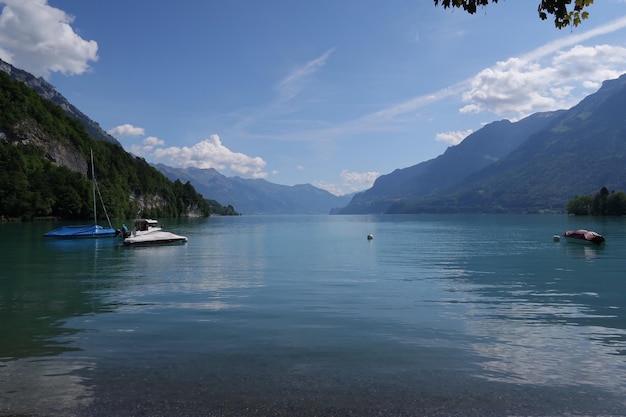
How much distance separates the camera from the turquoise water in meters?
12.0

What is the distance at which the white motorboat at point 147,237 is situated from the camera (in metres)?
77.2

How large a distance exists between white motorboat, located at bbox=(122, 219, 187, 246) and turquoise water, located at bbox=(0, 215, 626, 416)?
127ft

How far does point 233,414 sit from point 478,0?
38.8ft

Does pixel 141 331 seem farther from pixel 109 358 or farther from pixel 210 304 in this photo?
pixel 210 304

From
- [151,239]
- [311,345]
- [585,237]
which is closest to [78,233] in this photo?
[151,239]

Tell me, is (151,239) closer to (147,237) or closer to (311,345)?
(147,237)

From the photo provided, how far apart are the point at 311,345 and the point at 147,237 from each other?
226 ft

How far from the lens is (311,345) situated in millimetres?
17859

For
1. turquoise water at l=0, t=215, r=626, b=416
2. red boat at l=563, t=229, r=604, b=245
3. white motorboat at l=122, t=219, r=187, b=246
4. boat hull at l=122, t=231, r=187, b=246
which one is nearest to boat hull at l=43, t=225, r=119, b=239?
white motorboat at l=122, t=219, r=187, b=246

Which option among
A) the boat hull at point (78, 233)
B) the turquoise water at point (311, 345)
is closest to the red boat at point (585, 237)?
the turquoise water at point (311, 345)

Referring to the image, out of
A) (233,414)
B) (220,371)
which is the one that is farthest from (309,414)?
(220,371)

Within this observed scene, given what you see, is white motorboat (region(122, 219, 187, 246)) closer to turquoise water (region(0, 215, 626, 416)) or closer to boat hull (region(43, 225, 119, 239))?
boat hull (region(43, 225, 119, 239))

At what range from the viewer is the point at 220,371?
47.2ft

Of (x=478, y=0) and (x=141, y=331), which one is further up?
(x=478, y=0)
